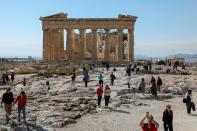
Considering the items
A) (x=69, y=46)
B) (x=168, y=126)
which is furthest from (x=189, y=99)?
(x=69, y=46)

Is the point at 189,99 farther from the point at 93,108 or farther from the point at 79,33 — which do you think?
the point at 79,33

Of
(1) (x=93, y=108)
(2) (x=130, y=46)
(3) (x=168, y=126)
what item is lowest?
(1) (x=93, y=108)

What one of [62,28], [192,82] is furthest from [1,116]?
[62,28]

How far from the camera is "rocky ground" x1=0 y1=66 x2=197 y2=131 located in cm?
2409

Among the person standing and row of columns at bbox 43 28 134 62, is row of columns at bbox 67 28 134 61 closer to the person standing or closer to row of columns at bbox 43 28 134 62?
row of columns at bbox 43 28 134 62

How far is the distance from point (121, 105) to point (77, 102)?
3.21 m

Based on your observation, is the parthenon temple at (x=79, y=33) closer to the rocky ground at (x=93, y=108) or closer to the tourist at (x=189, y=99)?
the rocky ground at (x=93, y=108)

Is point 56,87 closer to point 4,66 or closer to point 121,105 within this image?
point 121,105

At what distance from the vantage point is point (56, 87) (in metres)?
43.5

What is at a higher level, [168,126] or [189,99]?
[189,99]

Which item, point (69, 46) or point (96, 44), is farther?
point (69, 46)

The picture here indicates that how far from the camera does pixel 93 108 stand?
29.5 metres

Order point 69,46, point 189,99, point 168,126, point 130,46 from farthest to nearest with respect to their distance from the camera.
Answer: point 69,46, point 130,46, point 189,99, point 168,126

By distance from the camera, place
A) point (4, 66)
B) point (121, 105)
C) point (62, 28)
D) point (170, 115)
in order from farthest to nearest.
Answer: point (4, 66), point (62, 28), point (121, 105), point (170, 115)
